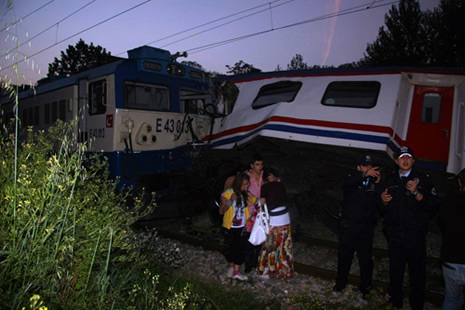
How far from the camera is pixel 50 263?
8.63 feet

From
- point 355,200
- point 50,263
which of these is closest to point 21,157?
point 50,263

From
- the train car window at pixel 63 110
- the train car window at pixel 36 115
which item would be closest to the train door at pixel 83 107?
the train car window at pixel 63 110

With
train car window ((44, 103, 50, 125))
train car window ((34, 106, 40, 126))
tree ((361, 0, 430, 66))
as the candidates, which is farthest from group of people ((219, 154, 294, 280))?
tree ((361, 0, 430, 66))

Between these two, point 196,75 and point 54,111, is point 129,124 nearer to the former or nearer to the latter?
point 196,75

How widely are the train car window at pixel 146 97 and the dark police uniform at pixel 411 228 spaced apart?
5.36 meters

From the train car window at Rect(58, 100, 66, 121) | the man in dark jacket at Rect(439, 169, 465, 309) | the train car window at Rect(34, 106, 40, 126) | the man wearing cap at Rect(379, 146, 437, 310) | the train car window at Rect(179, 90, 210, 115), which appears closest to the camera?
the man in dark jacket at Rect(439, 169, 465, 309)

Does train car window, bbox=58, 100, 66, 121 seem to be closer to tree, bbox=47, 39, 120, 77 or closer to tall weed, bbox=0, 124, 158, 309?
tall weed, bbox=0, 124, 158, 309

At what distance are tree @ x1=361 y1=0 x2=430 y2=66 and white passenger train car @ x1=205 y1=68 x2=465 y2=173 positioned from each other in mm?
22745

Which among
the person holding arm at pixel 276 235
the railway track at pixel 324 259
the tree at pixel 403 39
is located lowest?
the railway track at pixel 324 259

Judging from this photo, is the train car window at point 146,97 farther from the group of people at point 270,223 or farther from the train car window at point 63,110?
the group of people at point 270,223

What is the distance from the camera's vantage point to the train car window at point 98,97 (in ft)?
24.0

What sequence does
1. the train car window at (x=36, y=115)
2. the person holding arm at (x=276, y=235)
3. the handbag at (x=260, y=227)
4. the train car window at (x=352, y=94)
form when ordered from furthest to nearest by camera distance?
the train car window at (x=36, y=115) < the train car window at (x=352, y=94) < the person holding arm at (x=276, y=235) < the handbag at (x=260, y=227)

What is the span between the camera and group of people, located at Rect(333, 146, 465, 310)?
137 inches

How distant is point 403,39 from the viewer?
89.4ft
